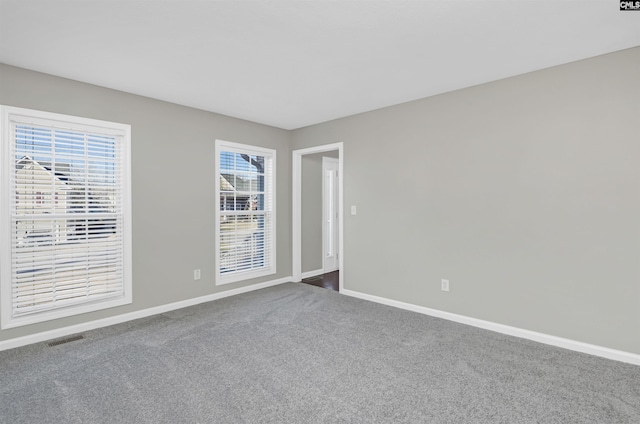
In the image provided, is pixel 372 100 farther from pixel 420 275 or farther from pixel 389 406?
pixel 389 406

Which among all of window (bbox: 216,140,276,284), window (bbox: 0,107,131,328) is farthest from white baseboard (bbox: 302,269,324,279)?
window (bbox: 0,107,131,328)

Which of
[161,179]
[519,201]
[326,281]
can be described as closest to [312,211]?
[326,281]

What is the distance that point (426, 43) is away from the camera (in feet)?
8.11

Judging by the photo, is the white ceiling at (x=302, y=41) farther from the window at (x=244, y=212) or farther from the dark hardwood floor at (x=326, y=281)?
the dark hardwood floor at (x=326, y=281)

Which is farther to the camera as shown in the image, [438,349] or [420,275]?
[420,275]

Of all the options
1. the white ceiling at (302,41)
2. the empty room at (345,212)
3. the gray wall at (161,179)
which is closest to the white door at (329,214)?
the empty room at (345,212)

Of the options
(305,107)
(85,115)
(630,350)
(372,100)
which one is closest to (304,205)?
(305,107)

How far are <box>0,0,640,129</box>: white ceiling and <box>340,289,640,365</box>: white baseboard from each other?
247 cm

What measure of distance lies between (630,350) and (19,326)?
5.26 meters

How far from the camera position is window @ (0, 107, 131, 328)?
2877 millimetres

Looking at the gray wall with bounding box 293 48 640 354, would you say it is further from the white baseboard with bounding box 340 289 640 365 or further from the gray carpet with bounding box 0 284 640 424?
the gray carpet with bounding box 0 284 640 424

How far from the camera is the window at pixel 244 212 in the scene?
14.7 ft

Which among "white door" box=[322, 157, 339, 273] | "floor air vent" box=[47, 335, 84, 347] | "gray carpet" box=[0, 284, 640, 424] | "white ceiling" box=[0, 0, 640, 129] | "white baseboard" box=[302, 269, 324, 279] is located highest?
"white ceiling" box=[0, 0, 640, 129]

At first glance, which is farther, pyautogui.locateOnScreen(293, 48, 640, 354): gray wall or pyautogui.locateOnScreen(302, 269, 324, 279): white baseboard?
pyautogui.locateOnScreen(302, 269, 324, 279): white baseboard
